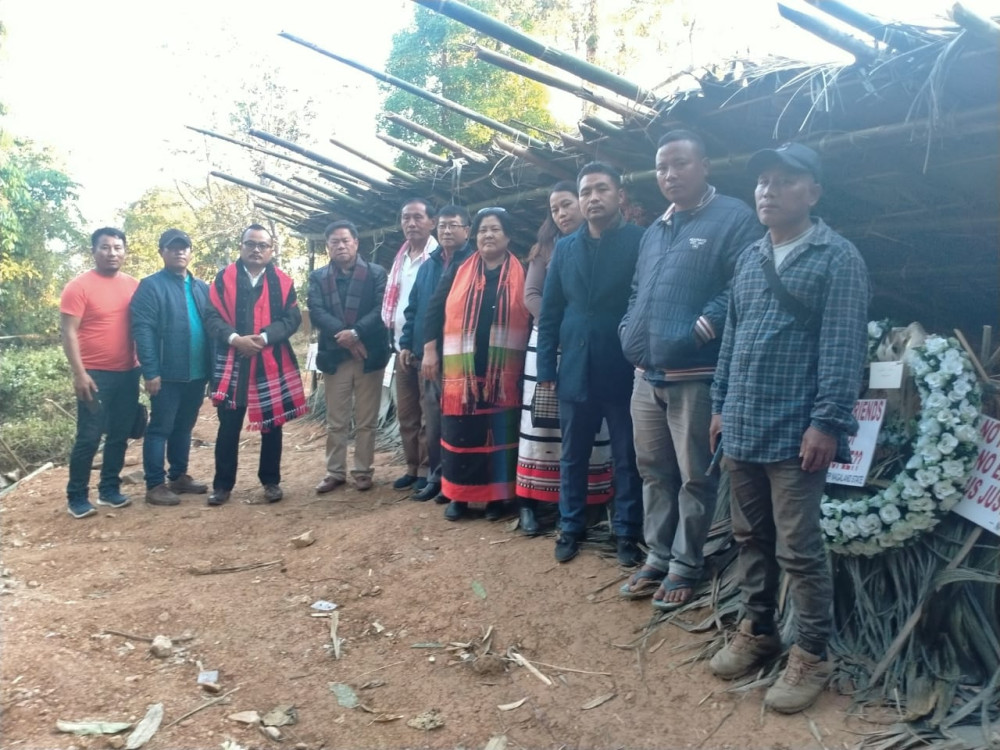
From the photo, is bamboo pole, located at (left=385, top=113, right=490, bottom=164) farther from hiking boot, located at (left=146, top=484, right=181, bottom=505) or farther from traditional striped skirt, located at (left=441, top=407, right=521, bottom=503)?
hiking boot, located at (left=146, top=484, right=181, bottom=505)

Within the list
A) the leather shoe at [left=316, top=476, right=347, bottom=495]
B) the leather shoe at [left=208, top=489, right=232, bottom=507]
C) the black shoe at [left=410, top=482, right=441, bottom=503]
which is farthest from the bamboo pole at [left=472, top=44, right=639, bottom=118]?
the leather shoe at [left=208, top=489, right=232, bottom=507]

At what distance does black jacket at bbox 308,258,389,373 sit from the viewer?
5254mm

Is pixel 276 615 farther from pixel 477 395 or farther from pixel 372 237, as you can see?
pixel 372 237

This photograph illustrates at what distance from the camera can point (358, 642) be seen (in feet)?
10.6

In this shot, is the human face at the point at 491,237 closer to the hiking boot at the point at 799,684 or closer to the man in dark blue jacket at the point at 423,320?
the man in dark blue jacket at the point at 423,320

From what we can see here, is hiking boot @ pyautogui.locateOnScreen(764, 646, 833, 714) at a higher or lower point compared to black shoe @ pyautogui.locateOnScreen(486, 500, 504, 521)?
lower

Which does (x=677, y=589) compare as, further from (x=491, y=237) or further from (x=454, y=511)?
(x=491, y=237)

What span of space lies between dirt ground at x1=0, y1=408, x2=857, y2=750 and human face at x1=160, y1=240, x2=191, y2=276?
1767 mm

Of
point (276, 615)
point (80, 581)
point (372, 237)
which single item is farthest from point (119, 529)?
point (372, 237)

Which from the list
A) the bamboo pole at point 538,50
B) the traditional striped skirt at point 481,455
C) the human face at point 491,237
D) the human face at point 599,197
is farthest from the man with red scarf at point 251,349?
the bamboo pole at point 538,50

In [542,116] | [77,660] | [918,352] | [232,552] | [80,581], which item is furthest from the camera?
[542,116]

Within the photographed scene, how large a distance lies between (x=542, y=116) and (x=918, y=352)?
40.9 ft

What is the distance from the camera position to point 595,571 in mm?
3619

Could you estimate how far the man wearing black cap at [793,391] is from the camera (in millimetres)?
2338
